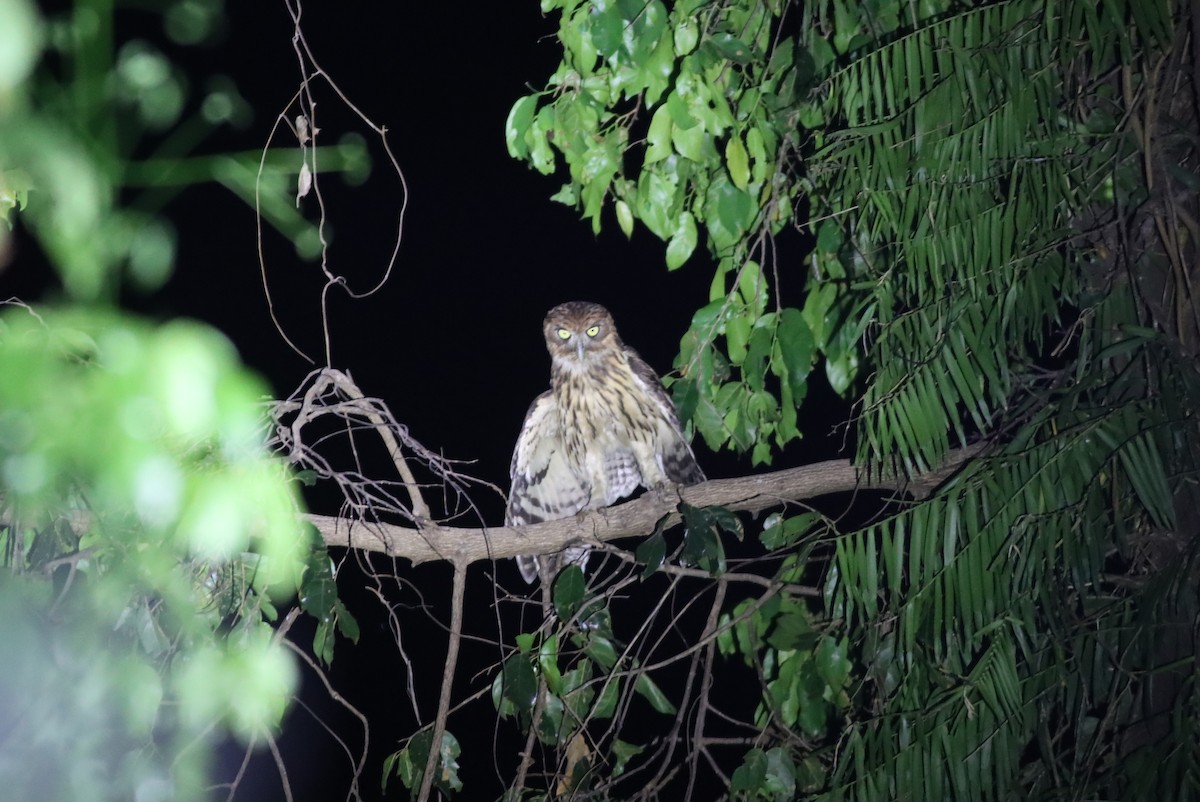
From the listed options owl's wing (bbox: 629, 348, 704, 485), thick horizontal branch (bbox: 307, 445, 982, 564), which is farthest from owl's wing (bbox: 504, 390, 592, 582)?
thick horizontal branch (bbox: 307, 445, 982, 564)

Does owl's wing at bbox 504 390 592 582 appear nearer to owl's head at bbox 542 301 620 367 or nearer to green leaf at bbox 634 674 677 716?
owl's head at bbox 542 301 620 367

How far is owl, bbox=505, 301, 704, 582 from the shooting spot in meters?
3.65

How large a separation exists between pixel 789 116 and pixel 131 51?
5.69 feet

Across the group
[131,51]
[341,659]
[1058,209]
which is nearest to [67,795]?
[131,51]

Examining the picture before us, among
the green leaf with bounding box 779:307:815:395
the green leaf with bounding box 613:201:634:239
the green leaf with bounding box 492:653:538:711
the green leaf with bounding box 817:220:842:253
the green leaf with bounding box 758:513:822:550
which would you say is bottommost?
the green leaf with bounding box 492:653:538:711

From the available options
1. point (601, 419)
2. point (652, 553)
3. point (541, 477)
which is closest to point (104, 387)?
point (652, 553)

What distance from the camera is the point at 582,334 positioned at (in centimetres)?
369

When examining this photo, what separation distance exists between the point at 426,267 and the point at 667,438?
283 centimetres

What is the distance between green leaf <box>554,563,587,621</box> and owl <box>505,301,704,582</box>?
4.98 feet

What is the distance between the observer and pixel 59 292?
1.99 feet

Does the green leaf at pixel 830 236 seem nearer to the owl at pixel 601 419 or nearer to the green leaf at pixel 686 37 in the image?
the green leaf at pixel 686 37

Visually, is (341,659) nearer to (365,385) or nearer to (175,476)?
(365,385)

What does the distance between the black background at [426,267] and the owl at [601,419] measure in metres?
0.54

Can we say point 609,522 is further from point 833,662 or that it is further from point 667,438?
point 667,438
